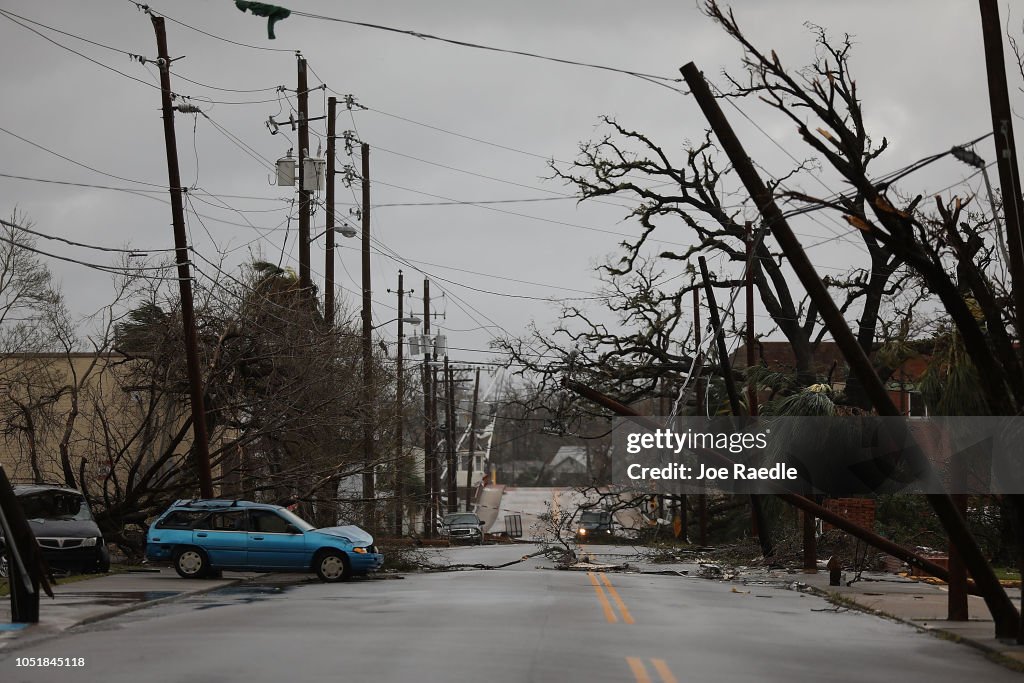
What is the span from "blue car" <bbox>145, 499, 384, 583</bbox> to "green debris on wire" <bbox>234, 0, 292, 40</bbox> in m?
11.2

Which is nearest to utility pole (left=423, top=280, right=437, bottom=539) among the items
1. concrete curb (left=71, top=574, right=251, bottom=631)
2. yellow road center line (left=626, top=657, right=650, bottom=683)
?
concrete curb (left=71, top=574, right=251, bottom=631)

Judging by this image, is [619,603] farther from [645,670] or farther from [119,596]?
[645,670]

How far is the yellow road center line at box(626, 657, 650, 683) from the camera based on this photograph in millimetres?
11492

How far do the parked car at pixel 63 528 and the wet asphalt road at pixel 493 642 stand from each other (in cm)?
369

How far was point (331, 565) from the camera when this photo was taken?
84.6 ft

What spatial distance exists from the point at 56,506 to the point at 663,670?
54.5 feet

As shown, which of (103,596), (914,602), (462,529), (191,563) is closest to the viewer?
(103,596)

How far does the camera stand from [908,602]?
72.3ft

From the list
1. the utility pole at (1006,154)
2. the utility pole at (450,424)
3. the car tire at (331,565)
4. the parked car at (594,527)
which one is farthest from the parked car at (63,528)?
the utility pole at (450,424)

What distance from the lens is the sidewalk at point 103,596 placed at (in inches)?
598

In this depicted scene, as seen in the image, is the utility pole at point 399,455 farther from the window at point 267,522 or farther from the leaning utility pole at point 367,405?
the window at point 267,522

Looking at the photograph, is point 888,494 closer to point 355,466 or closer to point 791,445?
point 791,445

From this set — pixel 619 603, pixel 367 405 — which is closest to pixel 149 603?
pixel 619 603

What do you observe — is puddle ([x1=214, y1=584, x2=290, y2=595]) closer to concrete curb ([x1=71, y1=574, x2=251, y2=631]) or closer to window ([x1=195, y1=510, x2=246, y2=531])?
concrete curb ([x1=71, y1=574, x2=251, y2=631])
